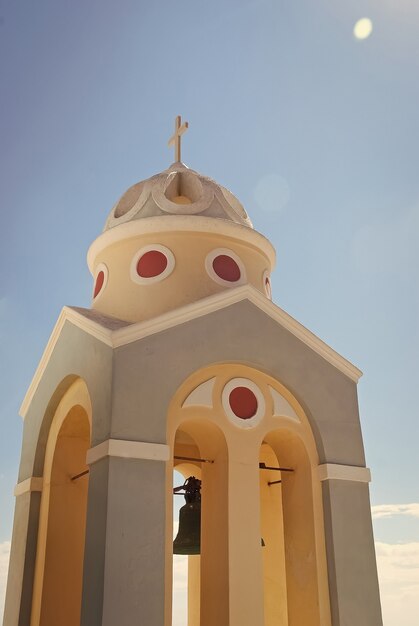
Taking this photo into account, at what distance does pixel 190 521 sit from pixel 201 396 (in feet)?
6.90

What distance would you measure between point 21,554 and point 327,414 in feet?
15.8

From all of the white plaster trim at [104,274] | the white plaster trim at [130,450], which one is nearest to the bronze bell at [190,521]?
the white plaster trim at [130,450]

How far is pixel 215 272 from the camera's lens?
10414mm

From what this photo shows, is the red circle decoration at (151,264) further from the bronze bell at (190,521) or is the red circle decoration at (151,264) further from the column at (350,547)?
the column at (350,547)

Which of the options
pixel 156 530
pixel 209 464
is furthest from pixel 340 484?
pixel 156 530

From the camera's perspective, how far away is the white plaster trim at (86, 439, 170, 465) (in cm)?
767

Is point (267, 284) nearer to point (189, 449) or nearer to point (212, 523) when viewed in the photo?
point (189, 449)

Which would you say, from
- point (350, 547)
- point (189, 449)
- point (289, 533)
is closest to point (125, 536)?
point (289, 533)

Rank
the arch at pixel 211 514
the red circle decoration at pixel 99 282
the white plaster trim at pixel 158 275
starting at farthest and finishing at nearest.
A: 1. the red circle decoration at pixel 99 282
2. the white plaster trim at pixel 158 275
3. the arch at pixel 211 514

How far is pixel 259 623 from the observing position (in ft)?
26.5

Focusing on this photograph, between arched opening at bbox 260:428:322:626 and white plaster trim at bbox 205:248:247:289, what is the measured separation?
249cm

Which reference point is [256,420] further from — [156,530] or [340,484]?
[156,530]

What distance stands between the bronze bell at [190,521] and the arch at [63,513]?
1.40 metres

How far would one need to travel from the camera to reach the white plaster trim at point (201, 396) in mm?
8617
